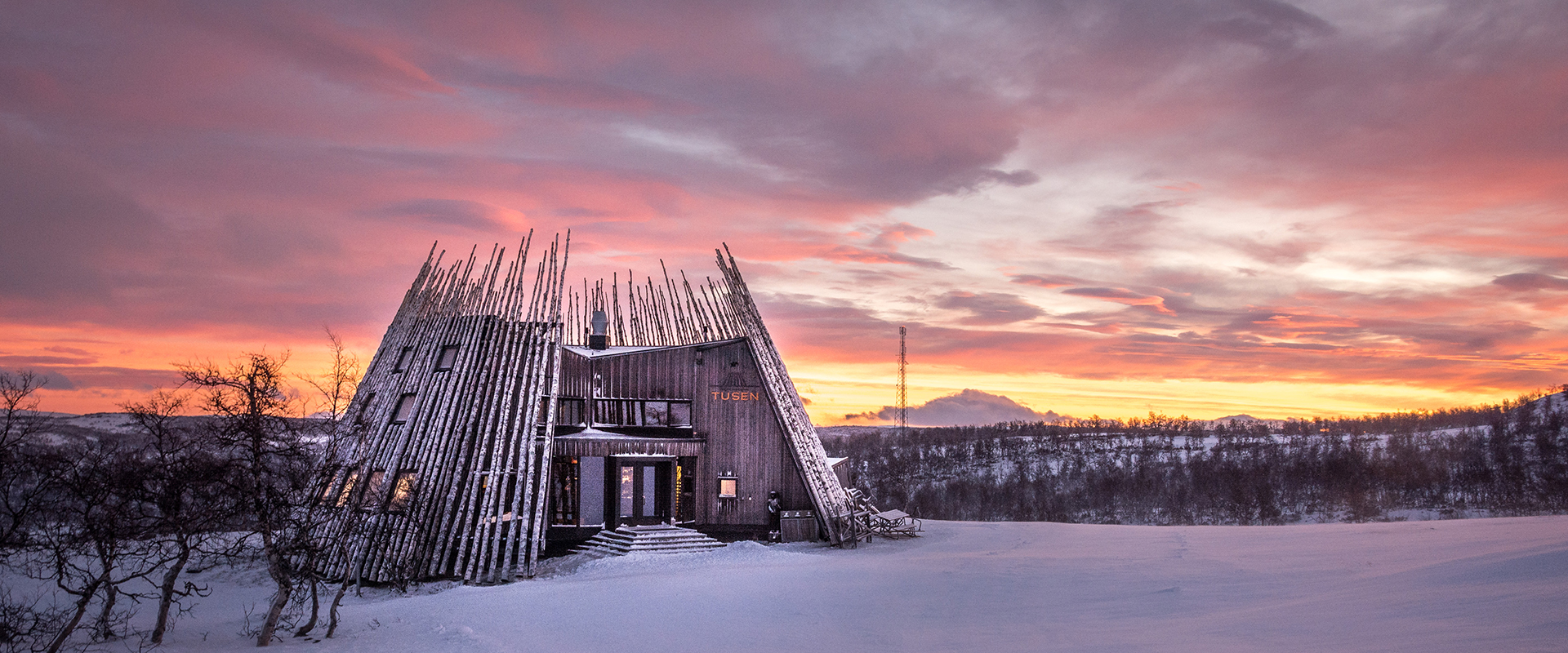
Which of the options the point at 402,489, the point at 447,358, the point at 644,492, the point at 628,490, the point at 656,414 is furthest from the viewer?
the point at 656,414

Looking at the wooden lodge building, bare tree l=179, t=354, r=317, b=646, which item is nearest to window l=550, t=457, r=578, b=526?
the wooden lodge building

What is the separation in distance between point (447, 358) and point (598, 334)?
15.3 ft

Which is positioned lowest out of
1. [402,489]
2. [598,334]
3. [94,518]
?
[402,489]

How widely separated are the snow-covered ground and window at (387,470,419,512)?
94.1 inches

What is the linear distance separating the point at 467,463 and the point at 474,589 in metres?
4.30

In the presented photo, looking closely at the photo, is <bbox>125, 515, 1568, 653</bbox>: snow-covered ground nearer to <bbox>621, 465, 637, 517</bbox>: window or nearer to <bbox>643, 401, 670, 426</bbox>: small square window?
<bbox>621, 465, 637, 517</bbox>: window

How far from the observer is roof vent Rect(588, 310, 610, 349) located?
2603cm

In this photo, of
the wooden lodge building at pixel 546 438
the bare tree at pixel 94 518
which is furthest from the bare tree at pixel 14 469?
the wooden lodge building at pixel 546 438

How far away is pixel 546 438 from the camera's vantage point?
21.7 metres

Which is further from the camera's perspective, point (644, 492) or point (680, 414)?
point (680, 414)

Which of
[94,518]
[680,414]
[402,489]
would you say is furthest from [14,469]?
[680,414]

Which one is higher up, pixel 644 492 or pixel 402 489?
pixel 402 489

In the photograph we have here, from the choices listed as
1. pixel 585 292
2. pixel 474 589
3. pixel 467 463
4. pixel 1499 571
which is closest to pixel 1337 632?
pixel 1499 571

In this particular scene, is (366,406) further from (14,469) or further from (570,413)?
(14,469)
